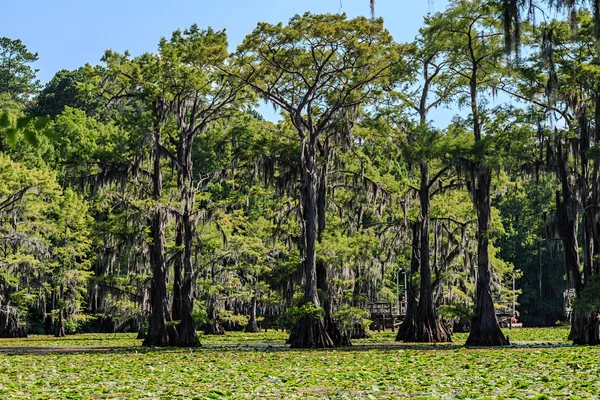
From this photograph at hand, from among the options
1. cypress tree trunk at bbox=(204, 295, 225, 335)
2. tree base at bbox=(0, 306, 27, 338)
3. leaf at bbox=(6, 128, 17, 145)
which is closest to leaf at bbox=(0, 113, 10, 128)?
leaf at bbox=(6, 128, 17, 145)

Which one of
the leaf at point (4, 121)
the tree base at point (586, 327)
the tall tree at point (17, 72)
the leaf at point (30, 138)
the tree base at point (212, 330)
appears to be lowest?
the tree base at point (212, 330)

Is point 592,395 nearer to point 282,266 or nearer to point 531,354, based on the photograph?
point 531,354

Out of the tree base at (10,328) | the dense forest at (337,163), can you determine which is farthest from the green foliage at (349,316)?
the tree base at (10,328)

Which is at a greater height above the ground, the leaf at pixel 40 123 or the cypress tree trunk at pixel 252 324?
the leaf at pixel 40 123

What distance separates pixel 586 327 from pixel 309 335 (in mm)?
8501

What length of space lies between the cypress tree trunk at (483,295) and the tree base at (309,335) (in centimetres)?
460

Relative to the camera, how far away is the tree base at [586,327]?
2400 centimetres

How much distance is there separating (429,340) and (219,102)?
12023 millimetres

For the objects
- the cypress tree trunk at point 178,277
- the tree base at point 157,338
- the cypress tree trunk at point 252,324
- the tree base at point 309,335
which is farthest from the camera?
the cypress tree trunk at point 252,324

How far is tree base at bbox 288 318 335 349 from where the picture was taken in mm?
25953

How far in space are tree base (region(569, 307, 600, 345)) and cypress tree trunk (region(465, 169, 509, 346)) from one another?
238 cm

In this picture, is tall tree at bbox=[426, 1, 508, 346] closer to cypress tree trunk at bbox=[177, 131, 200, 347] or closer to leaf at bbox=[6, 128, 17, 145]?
cypress tree trunk at bbox=[177, 131, 200, 347]

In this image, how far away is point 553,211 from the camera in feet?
91.2

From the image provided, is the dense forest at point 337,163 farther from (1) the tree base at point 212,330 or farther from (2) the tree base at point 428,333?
(1) the tree base at point 212,330
